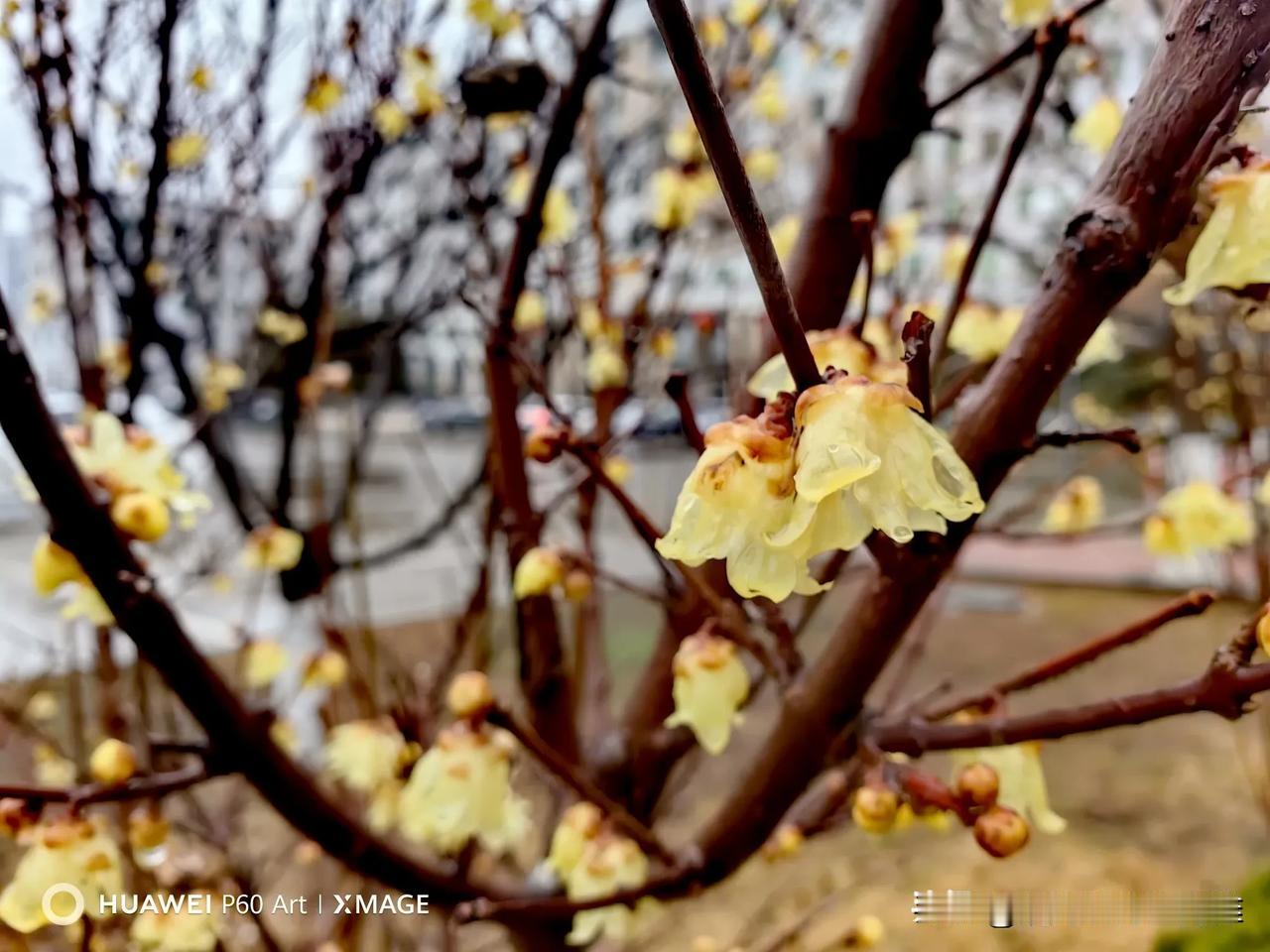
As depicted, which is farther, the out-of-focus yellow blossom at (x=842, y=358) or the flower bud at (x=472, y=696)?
the flower bud at (x=472, y=696)

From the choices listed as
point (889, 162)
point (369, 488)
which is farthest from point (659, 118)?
point (369, 488)

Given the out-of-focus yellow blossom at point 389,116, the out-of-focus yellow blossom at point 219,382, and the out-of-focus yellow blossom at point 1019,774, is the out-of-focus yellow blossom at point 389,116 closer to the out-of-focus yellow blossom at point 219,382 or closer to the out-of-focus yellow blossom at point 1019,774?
the out-of-focus yellow blossom at point 219,382

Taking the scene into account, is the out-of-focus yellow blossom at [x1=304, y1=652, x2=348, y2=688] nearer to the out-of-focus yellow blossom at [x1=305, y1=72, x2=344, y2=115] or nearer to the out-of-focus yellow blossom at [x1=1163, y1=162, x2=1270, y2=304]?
the out-of-focus yellow blossom at [x1=305, y1=72, x2=344, y2=115]

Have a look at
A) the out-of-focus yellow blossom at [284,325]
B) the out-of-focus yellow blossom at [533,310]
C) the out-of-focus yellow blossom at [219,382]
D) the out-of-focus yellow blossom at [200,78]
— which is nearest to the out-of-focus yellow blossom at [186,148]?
the out-of-focus yellow blossom at [200,78]

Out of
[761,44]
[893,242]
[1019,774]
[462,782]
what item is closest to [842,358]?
[1019,774]

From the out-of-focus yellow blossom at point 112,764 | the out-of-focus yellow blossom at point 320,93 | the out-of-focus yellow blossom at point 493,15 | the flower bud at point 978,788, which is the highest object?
the out-of-focus yellow blossom at point 320,93

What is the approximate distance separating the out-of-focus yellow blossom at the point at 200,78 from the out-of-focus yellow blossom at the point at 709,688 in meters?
1.49

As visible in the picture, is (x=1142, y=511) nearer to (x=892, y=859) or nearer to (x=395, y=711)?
(x=395, y=711)

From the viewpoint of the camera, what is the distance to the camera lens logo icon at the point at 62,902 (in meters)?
0.64

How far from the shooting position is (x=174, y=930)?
82 centimetres

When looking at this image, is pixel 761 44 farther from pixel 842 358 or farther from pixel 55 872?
pixel 55 872

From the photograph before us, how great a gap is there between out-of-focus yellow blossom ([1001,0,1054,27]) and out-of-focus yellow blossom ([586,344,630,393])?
72 cm

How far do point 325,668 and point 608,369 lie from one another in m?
0.63

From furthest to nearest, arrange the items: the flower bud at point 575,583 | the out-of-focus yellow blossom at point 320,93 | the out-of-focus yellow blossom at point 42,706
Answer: the out-of-focus yellow blossom at point 42,706, the out-of-focus yellow blossom at point 320,93, the flower bud at point 575,583
